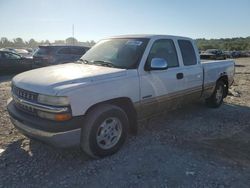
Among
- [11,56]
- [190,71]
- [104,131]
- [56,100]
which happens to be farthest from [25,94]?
[11,56]

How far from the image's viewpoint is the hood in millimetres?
3479

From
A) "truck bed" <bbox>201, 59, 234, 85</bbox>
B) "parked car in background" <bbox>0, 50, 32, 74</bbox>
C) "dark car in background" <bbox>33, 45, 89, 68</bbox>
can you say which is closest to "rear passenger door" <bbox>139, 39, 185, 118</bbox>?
"truck bed" <bbox>201, 59, 234, 85</bbox>

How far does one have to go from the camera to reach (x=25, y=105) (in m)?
→ 3.73

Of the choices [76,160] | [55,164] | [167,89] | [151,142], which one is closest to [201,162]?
[151,142]

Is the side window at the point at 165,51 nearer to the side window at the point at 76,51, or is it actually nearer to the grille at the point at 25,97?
the grille at the point at 25,97

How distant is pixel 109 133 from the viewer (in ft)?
13.3

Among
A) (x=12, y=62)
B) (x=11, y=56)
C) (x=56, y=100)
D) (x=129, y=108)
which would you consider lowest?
(x=129, y=108)

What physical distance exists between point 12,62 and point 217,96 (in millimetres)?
11196

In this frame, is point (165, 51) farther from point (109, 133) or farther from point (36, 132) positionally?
point (36, 132)

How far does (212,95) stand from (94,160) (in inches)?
162

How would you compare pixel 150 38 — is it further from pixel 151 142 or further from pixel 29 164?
pixel 29 164

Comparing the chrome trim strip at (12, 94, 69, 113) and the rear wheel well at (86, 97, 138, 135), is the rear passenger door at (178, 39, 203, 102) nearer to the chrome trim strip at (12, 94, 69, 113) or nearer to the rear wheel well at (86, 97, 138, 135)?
the rear wheel well at (86, 97, 138, 135)

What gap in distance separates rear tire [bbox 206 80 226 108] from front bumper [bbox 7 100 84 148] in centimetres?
445

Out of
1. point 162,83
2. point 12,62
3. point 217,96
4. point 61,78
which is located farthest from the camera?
point 12,62
